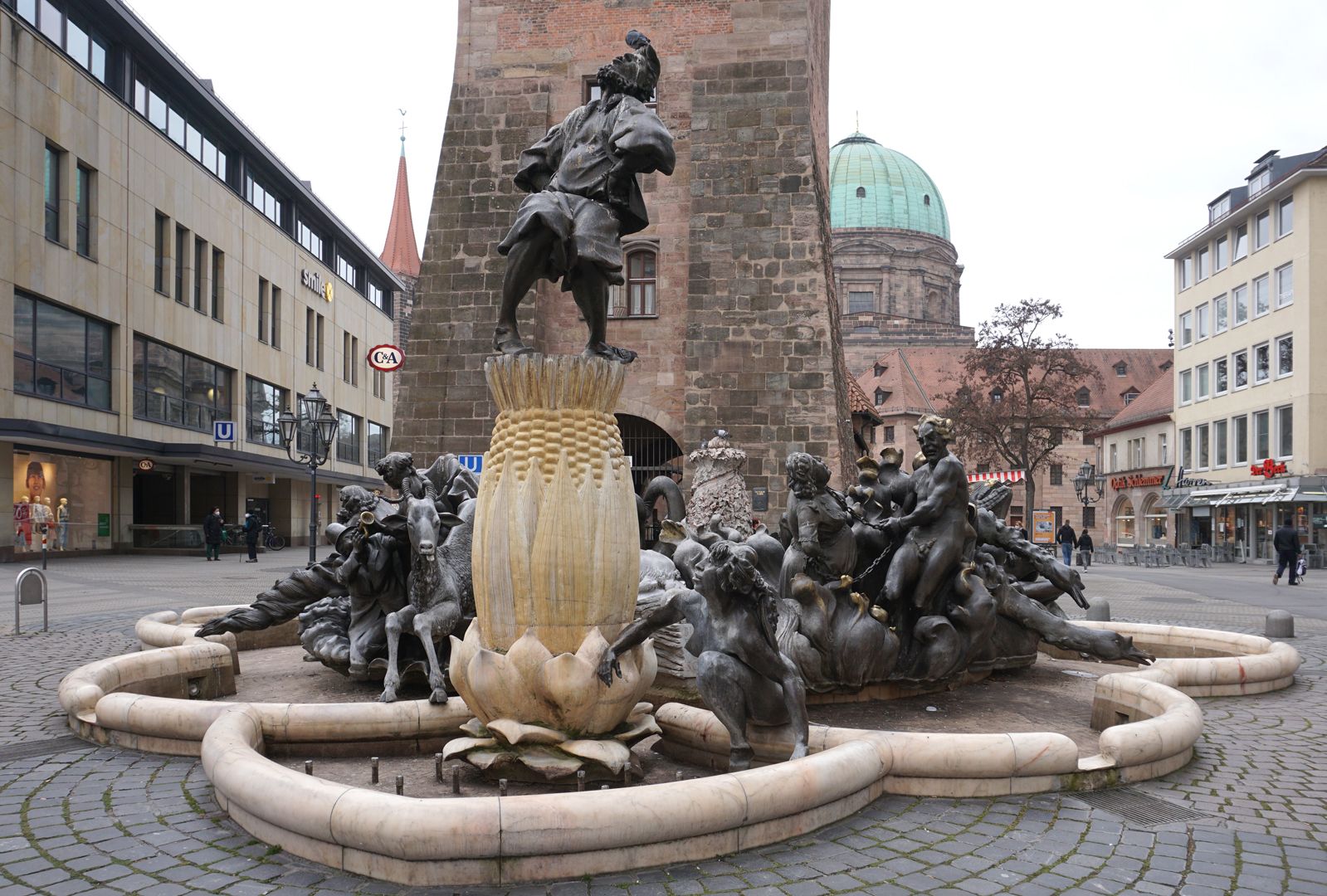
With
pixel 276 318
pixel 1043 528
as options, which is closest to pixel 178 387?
pixel 276 318

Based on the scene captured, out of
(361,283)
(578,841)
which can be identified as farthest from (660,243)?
Answer: (361,283)

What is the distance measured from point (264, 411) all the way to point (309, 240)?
1041 centimetres

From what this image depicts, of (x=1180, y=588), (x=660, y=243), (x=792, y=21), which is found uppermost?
(x=792, y=21)

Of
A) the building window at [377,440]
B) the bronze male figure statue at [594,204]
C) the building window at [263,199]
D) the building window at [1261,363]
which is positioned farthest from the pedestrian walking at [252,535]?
the building window at [1261,363]

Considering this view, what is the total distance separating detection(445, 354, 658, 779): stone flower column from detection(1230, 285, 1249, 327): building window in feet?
149

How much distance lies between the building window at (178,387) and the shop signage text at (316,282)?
8.53m

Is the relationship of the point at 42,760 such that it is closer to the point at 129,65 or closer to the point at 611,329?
the point at 611,329

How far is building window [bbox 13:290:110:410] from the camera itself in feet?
84.1

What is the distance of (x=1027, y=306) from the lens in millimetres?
40094

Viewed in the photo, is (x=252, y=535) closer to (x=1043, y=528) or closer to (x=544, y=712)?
(x=544, y=712)

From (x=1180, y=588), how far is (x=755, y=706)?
20.9 meters

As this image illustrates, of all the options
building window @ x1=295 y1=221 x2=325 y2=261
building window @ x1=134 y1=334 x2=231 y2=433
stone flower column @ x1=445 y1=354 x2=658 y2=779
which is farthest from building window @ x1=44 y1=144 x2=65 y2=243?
stone flower column @ x1=445 y1=354 x2=658 y2=779

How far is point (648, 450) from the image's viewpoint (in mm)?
21578

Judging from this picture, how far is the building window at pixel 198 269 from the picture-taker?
35209 millimetres
